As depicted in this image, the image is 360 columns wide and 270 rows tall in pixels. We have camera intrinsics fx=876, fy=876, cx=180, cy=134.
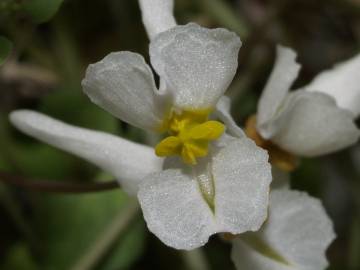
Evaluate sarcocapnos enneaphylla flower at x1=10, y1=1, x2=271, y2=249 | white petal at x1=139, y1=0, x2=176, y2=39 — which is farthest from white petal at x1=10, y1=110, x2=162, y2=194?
white petal at x1=139, y1=0, x2=176, y2=39

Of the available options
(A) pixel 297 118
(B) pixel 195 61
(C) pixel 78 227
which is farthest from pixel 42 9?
(C) pixel 78 227

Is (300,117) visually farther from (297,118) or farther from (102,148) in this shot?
(102,148)

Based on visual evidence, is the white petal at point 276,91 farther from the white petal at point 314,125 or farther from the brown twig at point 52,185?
the brown twig at point 52,185

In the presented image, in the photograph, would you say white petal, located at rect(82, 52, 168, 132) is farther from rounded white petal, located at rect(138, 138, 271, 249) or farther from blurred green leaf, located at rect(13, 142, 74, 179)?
blurred green leaf, located at rect(13, 142, 74, 179)

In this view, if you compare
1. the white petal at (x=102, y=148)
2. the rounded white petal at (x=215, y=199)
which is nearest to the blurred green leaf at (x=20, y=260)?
the white petal at (x=102, y=148)

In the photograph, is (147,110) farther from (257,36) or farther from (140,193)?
(257,36)
